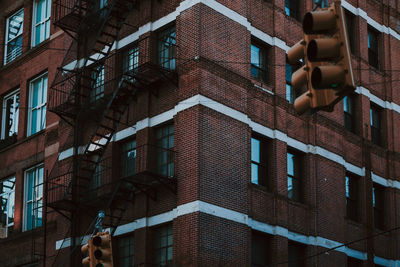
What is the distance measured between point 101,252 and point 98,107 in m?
12.3

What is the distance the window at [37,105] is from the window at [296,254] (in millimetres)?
12484

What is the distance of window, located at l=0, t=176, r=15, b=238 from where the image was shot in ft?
111

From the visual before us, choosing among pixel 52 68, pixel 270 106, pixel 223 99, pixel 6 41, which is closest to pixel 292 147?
pixel 270 106

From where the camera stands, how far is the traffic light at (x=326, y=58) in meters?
9.22

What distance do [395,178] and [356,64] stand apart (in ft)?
18.1

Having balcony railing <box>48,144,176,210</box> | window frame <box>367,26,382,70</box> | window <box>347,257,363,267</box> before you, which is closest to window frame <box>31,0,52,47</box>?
balcony railing <box>48,144,176,210</box>

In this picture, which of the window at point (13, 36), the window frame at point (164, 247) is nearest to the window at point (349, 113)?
the window frame at point (164, 247)

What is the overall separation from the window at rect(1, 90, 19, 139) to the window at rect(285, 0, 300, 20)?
13.5 meters

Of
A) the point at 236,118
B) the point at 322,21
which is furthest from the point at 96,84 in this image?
the point at 322,21

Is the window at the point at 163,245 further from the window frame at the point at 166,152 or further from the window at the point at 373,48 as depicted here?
the window at the point at 373,48

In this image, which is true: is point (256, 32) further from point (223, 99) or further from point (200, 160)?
point (200, 160)

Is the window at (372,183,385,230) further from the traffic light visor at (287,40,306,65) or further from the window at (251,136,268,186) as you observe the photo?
the traffic light visor at (287,40,306,65)

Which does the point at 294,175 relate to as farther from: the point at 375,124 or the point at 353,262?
the point at 375,124

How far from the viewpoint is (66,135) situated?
3123 centimetres
